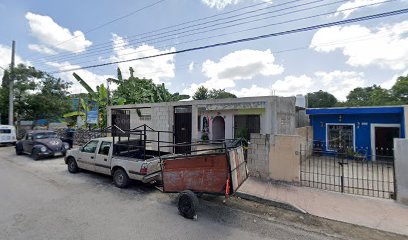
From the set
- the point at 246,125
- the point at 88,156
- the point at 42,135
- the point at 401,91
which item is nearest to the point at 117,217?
the point at 88,156

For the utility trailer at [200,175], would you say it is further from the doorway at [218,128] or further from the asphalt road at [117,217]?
the doorway at [218,128]

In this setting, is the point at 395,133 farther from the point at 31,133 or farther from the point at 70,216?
the point at 31,133

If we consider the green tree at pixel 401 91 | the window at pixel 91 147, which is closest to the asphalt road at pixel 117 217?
the window at pixel 91 147

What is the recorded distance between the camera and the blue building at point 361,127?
1154 centimetres

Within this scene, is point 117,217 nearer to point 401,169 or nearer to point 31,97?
point 401,169

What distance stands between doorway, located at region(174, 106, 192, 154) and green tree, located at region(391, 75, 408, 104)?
33646mm

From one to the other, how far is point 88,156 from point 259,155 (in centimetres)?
633

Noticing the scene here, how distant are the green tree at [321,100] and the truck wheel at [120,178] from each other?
59217mm

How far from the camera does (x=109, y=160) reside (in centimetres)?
742

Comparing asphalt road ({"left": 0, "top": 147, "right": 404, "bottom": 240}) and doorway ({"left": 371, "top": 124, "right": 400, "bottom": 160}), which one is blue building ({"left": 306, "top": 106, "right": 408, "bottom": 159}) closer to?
doorway ({"left": 371, "top": 124, "right": 400, "bottom": 160})

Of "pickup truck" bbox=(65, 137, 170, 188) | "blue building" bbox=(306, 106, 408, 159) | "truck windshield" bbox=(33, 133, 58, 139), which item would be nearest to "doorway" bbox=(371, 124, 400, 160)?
"blue building" bbox=(306, 106, 408, 159)

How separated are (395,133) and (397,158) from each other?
799cm

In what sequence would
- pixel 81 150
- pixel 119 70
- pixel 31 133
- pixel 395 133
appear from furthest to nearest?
1. pixel 119 70
2. pixel 31 133
3. pixel 395 133
4. pixel 81 150

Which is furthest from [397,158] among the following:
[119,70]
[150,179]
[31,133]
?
[119,70]
